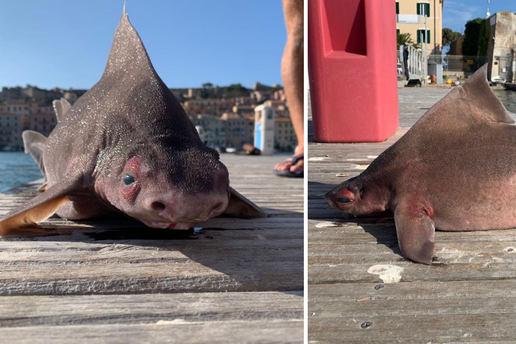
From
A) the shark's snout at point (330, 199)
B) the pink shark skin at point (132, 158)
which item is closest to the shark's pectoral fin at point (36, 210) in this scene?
the pink shark skin at point (132, 158)

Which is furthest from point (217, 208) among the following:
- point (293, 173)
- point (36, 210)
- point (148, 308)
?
point (293, 173)

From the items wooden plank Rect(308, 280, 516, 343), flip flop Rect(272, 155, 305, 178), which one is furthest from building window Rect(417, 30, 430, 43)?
flip flop Rect(272, 155, 305, 178)

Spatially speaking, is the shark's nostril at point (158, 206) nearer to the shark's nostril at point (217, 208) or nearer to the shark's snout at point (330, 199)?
the shark's nostril at point (217, 208)

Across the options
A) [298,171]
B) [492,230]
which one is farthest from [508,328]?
[298,171]

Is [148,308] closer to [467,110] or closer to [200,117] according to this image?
[467,110]

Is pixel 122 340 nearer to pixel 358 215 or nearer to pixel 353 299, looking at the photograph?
pixel 353 299

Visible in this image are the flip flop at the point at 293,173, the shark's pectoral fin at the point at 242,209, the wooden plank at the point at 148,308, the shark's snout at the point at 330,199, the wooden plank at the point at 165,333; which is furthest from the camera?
the flip flop at the point at 293,173
